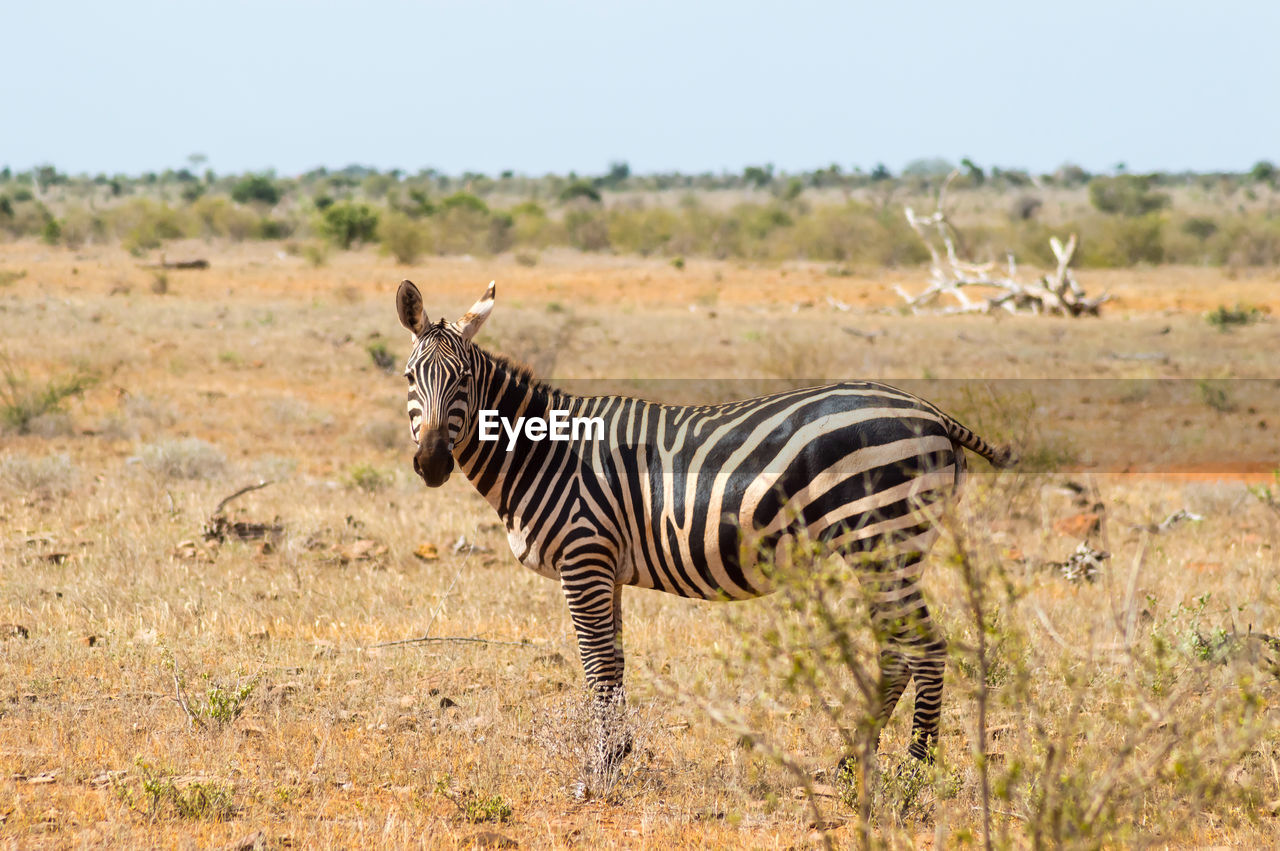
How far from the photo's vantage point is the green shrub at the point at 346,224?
44531 mm

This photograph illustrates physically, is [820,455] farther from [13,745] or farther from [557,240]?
[557,240]

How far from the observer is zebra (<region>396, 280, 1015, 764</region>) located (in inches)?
196

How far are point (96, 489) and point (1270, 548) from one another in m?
9.97

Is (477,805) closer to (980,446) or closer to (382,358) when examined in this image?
(980,446)

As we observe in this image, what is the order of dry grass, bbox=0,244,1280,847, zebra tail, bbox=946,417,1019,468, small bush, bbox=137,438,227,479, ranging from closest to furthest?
dry grass, bbox=0,244,1280,847
zebra tail, bbox=946,417,1019,468
small bush, bbox=137,438,227,479

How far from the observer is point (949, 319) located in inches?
1018

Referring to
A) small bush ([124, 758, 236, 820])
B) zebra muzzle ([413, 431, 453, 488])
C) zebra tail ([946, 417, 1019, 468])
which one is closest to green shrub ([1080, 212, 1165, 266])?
zebra tail ([946, 417, 1019, 468])

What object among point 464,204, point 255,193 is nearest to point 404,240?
point 464,204

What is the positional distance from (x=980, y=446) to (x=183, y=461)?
8.63m

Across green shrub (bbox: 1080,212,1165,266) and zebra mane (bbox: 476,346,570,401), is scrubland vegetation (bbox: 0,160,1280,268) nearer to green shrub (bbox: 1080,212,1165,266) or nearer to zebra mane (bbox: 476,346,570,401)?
green shrub (bbox: 1080,212,1165,266)

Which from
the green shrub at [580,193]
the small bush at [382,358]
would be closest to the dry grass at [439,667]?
the small bush at [382,358]

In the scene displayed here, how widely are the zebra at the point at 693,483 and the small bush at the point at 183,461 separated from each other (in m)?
6.93

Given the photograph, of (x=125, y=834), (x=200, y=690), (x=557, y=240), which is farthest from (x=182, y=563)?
(x=557, y=240)

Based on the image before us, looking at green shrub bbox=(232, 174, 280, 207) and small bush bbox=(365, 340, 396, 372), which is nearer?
small bush bbox=(365, 340, 396, 372)
